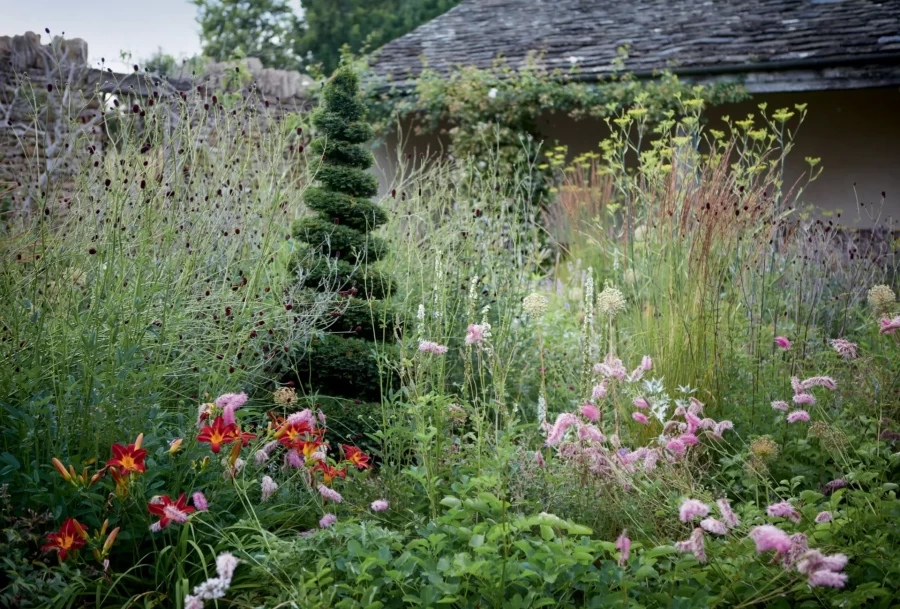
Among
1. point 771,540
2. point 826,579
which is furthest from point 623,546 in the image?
point 826,579

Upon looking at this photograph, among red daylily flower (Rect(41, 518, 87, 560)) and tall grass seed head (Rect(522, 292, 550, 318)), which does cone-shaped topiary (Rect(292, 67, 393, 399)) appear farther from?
red daylily flower (Rect(41, 518, 87, 560))

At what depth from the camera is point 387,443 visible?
281 centimetres

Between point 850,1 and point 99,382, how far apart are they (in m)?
11.1

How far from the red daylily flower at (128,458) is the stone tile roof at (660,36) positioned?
9.28 m

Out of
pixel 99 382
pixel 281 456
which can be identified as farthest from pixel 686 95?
pixel 99 382

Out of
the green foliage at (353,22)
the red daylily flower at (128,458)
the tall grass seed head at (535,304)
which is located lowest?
the red daylily flower at (128,458)

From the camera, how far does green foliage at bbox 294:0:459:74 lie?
24594 mm

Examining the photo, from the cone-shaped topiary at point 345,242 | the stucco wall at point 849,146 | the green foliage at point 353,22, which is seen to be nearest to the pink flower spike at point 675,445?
the cone-shaped topiary at point 345,242

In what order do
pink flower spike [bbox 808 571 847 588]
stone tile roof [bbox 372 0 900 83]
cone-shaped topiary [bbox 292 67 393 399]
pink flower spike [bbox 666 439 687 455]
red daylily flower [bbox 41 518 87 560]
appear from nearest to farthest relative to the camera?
pink flower spike [bbox 808 571 847 588]
red daylily flower [bbox 41 518 87 560]
pink flower spike [bbox 666 439 687 455]
cone-shaped topiary [bbox 292 67 393 399]
stone tile roof [bbox 372 0 900 83]

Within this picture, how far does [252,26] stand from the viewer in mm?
25766

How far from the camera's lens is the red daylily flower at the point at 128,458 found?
82.4 inches

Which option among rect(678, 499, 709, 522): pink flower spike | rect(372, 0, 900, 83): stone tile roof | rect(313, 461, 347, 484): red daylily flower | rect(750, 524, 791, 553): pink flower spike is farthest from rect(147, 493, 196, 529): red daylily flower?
rect(372, 0, 900, 83): stone tile roof

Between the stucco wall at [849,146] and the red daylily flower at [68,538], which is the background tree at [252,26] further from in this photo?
the red daylily flower at [68,538]

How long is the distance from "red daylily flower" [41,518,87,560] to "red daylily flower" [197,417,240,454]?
0.37 metres
